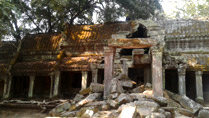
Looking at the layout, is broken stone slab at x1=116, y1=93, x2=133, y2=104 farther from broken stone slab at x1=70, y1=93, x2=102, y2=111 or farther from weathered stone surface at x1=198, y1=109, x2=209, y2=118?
weathered stone surface at x1=198, y1=109, x2=209, y2=118

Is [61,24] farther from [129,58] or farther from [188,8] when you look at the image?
[188,8]

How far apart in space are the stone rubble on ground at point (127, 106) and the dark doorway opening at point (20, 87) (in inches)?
353

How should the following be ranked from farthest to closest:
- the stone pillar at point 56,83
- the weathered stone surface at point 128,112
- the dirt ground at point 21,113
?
the stone pillar at point 56,83
the dirt ground at point 21,113
the weathered stone surface at point 128,112

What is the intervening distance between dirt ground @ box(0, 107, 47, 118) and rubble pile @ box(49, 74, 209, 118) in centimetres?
171

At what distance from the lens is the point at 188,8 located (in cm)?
3145

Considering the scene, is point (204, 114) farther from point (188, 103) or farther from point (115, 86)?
point (115, 86)

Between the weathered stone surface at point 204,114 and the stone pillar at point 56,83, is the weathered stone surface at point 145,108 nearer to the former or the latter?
the weathered stone surface at point 204,114

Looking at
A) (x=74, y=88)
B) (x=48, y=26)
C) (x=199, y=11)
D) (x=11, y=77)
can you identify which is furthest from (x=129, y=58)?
(x=199, y=11)

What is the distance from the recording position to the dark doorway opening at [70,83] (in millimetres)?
15211

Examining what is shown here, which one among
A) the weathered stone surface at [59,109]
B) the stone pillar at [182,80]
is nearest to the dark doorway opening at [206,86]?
the stone pillar at [182,80]

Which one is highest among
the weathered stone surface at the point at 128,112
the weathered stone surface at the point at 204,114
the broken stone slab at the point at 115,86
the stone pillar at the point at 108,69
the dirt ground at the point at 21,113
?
the stone pillar at the point at 108,69

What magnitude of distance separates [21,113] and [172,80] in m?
10.9

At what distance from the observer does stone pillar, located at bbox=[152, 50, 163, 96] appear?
7.58m

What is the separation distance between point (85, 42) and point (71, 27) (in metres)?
2.62
